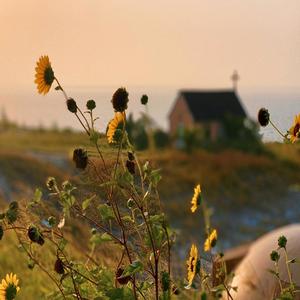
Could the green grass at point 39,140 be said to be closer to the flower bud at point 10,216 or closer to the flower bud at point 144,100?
the flower bud at point 10,216

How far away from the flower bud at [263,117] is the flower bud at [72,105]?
43 cm

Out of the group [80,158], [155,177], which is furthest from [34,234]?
[155,177]

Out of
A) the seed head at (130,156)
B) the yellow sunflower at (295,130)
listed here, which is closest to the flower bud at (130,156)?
the seed head at (130,156)

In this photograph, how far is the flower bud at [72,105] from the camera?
203 cm

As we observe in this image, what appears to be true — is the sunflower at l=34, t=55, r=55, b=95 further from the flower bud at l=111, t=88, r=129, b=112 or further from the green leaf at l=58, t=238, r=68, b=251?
the green leaf at l=58, t=238, r=68, b=251

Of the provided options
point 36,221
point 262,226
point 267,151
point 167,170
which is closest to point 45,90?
point 36,221

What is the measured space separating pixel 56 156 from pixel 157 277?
→ 1195cm

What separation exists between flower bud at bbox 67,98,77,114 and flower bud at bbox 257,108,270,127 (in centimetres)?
43

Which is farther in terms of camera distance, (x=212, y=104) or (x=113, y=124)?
(x=212, y=104)

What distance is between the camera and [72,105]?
6.68ft

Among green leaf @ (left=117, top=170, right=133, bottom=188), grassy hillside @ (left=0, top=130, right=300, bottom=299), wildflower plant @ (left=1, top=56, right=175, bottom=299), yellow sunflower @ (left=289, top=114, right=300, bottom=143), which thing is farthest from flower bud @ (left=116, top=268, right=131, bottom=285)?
grassy hillside @ (left=0, top=130, right=300, bottom=299)

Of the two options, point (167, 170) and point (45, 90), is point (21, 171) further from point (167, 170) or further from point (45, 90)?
point (45, 90)

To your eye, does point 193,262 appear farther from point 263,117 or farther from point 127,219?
point 263,117

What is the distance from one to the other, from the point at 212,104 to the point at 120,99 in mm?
15364
